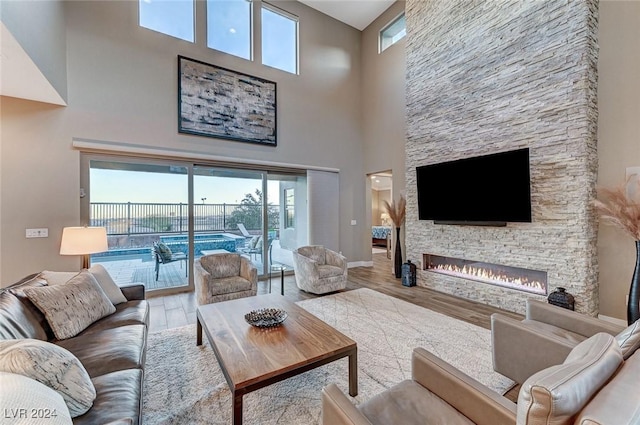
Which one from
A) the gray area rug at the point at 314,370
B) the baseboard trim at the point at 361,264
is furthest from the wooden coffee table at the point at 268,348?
the baseboard trim at the point at 361,264

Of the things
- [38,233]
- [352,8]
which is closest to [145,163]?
[38,233]

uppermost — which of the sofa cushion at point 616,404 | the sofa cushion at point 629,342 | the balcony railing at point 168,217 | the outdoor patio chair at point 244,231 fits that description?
the balcony railing at point 168,217

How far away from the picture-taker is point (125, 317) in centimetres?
236

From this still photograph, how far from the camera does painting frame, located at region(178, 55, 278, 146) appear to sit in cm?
479

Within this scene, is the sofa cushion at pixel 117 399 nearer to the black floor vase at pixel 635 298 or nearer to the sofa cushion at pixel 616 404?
the sofa cushion at pixel 616 404

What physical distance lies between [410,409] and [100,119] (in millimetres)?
5314

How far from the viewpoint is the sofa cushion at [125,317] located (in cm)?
221

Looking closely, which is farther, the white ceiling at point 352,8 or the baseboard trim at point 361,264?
the baseboard trim at point 361,264

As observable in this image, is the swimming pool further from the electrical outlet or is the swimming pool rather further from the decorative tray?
the decorative tray

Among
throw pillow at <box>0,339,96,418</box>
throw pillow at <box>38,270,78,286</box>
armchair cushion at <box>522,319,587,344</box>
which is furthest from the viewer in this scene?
throw pillow at <box>38,270,78,286</box>

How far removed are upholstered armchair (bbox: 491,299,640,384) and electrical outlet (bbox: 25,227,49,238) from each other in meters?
5.54

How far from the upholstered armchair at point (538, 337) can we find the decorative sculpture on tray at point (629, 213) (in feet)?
4.98

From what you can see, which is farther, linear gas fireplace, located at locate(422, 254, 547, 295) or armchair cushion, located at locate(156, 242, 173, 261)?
armchair cushion, located at locate(156, 242, 173, 261)

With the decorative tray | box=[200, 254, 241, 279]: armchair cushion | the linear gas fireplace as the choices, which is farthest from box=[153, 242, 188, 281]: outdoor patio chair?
the linear gas fireplace
